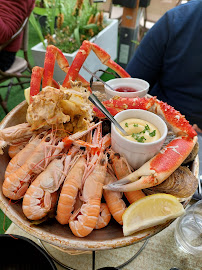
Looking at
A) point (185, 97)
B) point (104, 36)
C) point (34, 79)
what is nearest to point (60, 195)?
point (34, 79)

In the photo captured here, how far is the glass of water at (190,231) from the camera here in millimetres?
785

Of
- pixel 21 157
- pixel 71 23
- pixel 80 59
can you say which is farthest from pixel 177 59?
pixel 71 23

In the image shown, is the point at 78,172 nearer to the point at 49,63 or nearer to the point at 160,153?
the point at 160,153

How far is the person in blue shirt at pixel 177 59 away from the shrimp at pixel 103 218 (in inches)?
33.9

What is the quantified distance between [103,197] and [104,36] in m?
2.28

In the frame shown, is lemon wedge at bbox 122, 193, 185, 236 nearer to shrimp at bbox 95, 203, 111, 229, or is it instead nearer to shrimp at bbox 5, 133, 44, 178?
shrimp at bbox 95, 203, 111, 229

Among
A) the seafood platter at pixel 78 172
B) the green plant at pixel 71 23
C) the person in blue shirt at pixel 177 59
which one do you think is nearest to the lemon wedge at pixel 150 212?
the seafood platter at pixel 78 172

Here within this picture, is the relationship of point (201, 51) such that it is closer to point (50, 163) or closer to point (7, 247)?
point (50, 163)

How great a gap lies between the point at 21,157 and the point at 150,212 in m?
0.47

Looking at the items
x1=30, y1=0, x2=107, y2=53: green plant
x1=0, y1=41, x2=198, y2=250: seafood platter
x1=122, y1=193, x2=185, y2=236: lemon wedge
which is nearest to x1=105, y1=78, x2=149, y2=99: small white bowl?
x1=0, y1=41, x2=198, y2=250: seafood platter

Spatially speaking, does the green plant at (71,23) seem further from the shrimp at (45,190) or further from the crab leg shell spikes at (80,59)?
the shrimp at (45,190)

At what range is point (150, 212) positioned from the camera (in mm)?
617

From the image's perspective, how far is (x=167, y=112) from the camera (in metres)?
0.79

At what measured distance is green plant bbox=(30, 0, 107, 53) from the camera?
2234 millimetres
